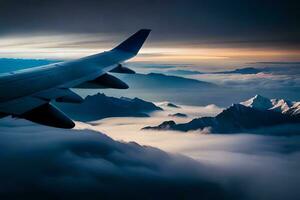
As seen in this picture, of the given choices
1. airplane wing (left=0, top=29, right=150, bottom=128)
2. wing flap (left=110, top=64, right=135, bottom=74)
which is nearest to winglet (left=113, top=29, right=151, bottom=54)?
airplane wing (left=0, top=29, right=150, bottom=128)

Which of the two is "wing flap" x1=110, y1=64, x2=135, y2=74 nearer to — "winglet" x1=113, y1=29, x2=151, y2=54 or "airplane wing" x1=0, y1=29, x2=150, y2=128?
"airplane wing" x1=0, y1=29, x2=150, y2=128

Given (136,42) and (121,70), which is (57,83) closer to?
(121,70)

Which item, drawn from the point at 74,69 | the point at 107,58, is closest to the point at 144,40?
the point at 107,58

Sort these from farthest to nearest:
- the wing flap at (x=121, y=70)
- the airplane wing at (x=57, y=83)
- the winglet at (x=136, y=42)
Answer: the winglet at (x=136, y=42) → the wing flap at (x=121, y=70) → the airplane wing at (x=57, y=83)

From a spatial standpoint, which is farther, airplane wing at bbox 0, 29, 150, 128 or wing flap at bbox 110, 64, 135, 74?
wing flap at bbox 110, 64, 135, 74

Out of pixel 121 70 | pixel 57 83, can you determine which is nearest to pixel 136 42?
pixel 121 70

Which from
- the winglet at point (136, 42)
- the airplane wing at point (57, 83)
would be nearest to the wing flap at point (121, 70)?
the airplane wing at point (57, 83)

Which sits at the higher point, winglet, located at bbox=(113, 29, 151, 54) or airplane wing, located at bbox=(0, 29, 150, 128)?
winglet, located at bbox=(113, 29, 151, 54)

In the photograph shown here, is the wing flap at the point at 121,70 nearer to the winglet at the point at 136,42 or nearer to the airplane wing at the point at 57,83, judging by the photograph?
the airplane wing at the point at 57,83

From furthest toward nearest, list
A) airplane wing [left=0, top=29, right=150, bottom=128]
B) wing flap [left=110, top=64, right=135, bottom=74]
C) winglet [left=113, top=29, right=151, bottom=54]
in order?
winglet [left=113, top=29, right=151, bottom=54] → wing flap [left=110, top=64, right=135, bottom=74] → airplane wing [left=0, top=29, right=150, bottom=128]
